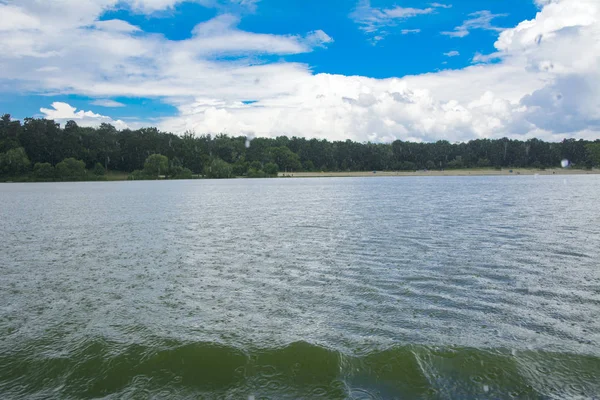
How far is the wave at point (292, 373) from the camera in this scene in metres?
8.30

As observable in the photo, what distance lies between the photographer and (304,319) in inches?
481

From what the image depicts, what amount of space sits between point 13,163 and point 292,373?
232077 millimetres

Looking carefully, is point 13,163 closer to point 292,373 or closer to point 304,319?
point 304,319

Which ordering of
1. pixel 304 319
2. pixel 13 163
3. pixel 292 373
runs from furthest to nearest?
pixel 13 163 < pixel 304 319 < pixel 292 373

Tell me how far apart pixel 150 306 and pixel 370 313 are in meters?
7.31

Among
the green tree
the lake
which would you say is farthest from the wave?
the green tree

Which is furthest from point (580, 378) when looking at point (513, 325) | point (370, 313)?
point (370, 313)

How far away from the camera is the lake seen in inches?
344

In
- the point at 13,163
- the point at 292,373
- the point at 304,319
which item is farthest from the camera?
the point at 13,163

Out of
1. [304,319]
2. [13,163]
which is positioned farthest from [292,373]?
[13,163]

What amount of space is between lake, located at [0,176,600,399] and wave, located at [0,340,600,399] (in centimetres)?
4

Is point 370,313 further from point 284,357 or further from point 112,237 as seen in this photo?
point 112,237

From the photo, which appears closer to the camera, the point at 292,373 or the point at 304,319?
the point at 292,373

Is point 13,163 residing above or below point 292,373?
above
